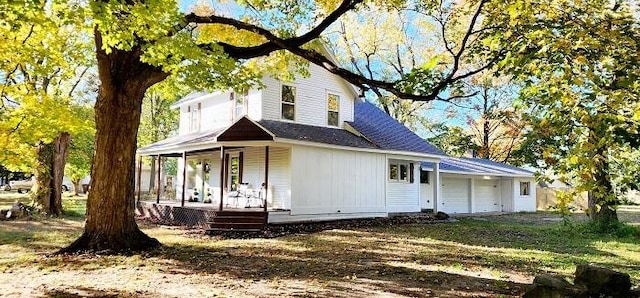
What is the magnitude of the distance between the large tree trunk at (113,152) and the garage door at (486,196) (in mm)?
22132

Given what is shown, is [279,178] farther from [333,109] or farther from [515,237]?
[515,237]

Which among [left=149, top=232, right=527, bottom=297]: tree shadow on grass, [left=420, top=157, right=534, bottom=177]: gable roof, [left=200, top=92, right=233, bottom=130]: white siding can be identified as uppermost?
[left=200, top=92, right=233, bottom=130]: white siding

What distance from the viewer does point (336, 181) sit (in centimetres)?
1759

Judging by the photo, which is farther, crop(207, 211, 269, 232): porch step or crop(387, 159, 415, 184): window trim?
crop(387, 159, 415, 184): window trim

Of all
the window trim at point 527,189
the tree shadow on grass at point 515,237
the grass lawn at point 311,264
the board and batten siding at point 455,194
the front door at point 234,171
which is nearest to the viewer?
the grass lawn at point 311,264

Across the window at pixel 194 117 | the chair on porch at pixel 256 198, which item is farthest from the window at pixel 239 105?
the window at pixel 194 117

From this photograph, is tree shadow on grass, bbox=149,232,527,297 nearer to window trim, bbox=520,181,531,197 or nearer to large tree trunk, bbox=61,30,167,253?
large tree trunk, bbox=61,30,167,253

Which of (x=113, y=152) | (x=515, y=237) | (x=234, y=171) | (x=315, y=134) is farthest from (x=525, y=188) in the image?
(x=113, y=152)

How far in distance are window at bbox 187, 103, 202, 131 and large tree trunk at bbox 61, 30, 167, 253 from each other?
11891 millimetres

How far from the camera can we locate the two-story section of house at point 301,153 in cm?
1623

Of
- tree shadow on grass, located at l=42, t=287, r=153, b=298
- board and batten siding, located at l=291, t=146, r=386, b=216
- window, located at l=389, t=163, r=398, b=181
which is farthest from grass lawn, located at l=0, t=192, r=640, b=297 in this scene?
window, located at l=389, t=163, r=398, b=181

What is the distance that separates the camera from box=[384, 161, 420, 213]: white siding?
19.8m

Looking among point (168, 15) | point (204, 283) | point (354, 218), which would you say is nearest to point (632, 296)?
point (204, 283)

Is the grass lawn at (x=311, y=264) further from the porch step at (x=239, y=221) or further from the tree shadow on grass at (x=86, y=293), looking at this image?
the porch step at (x=239, y=221)
